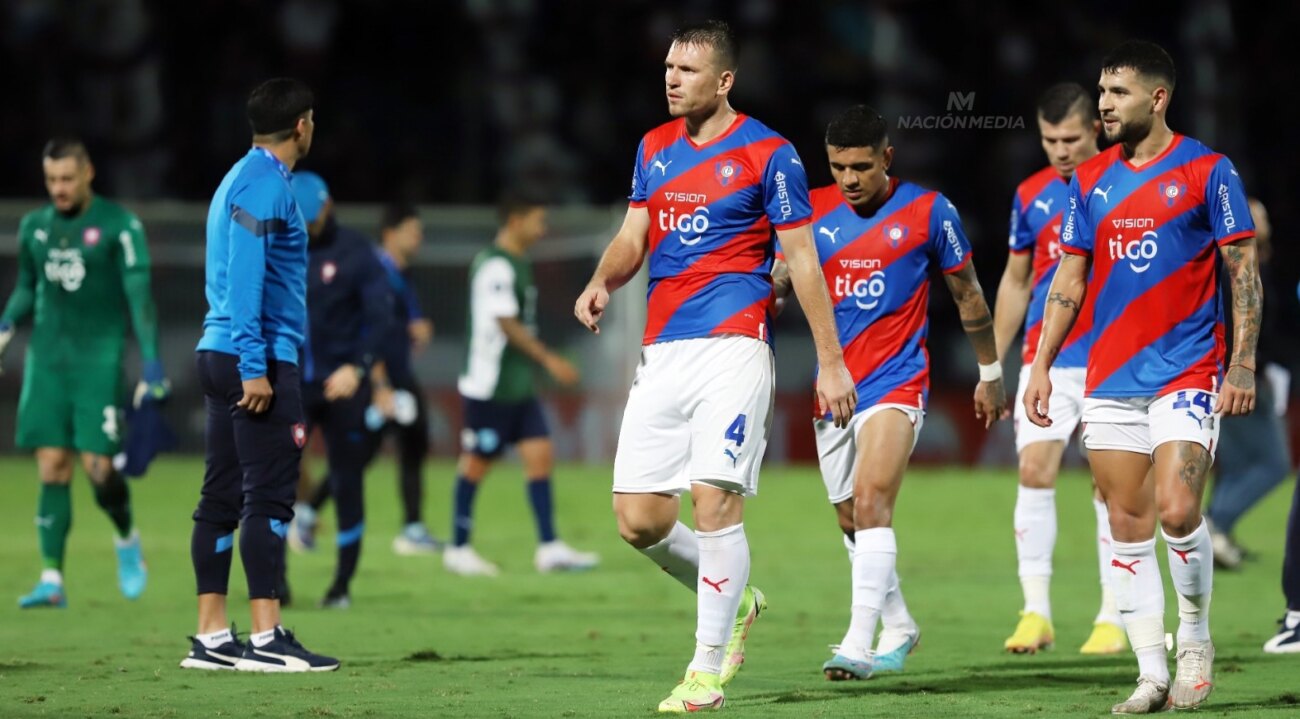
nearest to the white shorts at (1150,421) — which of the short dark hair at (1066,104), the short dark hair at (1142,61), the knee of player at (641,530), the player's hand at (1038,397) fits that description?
the player's hand at (1038,397)

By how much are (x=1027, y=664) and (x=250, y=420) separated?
3492 mm

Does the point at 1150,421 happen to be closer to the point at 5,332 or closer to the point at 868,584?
the point at 868,584

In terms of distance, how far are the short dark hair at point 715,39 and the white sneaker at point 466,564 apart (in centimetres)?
611

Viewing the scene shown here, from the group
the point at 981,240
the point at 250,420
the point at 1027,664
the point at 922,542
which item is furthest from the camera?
the point at 981,240

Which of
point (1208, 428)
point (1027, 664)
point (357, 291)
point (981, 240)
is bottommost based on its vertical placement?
point (1027, 664)

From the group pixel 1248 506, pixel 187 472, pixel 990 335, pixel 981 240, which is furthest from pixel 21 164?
pixel 990 335

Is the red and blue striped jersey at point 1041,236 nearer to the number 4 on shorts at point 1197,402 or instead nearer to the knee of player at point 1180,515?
the number 4 on shorts at point 1197,402

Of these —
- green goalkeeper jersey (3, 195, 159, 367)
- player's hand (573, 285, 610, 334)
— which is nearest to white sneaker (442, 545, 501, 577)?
green goalkeeper jersey (3, 195, 159, 367)

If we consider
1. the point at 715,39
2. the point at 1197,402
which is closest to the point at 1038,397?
the point at 1197,402

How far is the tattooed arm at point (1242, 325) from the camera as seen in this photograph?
6105mm

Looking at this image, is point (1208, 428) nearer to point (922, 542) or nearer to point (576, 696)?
point (576, 696)

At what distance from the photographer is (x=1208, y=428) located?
20.4 ft

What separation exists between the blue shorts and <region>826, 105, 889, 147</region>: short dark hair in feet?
19.1

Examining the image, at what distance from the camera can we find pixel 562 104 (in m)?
26.9
